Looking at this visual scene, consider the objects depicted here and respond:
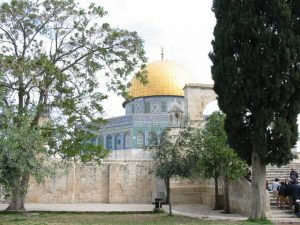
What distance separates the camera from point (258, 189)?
1328 centimetres

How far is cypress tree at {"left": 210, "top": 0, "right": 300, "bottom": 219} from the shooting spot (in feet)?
42.0

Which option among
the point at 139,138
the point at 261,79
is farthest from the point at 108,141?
the point at 261,79

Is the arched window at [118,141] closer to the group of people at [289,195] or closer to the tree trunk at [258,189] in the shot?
the group of people at [289,195]

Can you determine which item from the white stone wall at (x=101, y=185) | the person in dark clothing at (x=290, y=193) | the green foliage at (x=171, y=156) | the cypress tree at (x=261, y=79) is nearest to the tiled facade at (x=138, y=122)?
the white stone wall at (x=101, y=185)

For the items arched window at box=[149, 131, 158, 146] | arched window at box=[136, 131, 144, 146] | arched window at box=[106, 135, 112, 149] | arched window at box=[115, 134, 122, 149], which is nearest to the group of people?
arched window at box=[149, 131, 158, 146]

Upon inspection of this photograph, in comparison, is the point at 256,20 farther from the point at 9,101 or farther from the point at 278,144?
the point at 9,101

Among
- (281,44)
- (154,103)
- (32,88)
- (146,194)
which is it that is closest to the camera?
(281,44)

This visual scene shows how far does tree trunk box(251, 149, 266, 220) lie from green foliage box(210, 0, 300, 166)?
260 millimetres

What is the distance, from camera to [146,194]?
24.3 metres

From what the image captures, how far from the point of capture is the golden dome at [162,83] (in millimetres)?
45375

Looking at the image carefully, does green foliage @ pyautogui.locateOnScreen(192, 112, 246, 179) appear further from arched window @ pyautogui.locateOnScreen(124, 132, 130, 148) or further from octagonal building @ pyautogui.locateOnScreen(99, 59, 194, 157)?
arched window @ pyautogui.locateOnScreen(124, 132, 130, 148)

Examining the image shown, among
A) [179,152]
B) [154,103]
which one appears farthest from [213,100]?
[154,103]

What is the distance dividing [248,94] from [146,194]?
12717 mm

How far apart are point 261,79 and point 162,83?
32.7 metres
